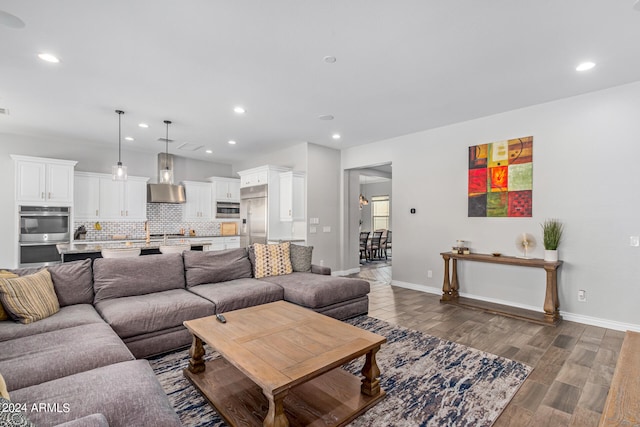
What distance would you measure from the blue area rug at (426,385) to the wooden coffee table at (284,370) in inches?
3.8

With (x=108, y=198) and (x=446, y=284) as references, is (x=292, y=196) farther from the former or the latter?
(x=108, y=198)

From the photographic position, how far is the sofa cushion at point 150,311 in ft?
8.59

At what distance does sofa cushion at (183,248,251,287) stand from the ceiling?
203 cm

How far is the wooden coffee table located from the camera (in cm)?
170

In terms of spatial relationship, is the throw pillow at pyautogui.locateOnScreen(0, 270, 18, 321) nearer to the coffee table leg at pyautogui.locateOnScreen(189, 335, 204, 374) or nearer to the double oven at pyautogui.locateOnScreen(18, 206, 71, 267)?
the coffee table leg at pyautogui.locateOnScreen(189, 335, 204, 374)

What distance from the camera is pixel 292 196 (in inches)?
239

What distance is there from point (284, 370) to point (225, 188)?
22.7 feet

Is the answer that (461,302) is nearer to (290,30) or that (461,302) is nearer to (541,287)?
(541,287)

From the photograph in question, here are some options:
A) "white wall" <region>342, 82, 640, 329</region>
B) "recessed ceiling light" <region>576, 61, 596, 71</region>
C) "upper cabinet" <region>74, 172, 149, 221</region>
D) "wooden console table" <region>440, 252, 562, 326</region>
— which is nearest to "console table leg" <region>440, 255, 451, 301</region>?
"wooden console table" <region>440, 252, 562, 326</region>

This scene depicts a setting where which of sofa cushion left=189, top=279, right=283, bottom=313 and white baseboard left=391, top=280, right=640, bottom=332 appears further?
white baseboard left=391, top=280, right=640, bottom=332

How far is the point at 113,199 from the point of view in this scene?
6469mm

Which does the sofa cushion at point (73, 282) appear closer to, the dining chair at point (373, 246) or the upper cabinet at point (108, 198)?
the upper cabinet at point (108, 198)

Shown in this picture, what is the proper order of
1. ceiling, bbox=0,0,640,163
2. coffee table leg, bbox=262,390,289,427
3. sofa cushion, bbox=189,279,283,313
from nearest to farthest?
coffee table leg, bbox=262,390,289,427 < ceiling, bbox=0,0,640,163 < sofa cushion, bbox=189,279,283,313

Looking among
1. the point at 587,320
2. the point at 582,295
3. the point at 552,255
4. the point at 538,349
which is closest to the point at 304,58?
the point at 538,349
